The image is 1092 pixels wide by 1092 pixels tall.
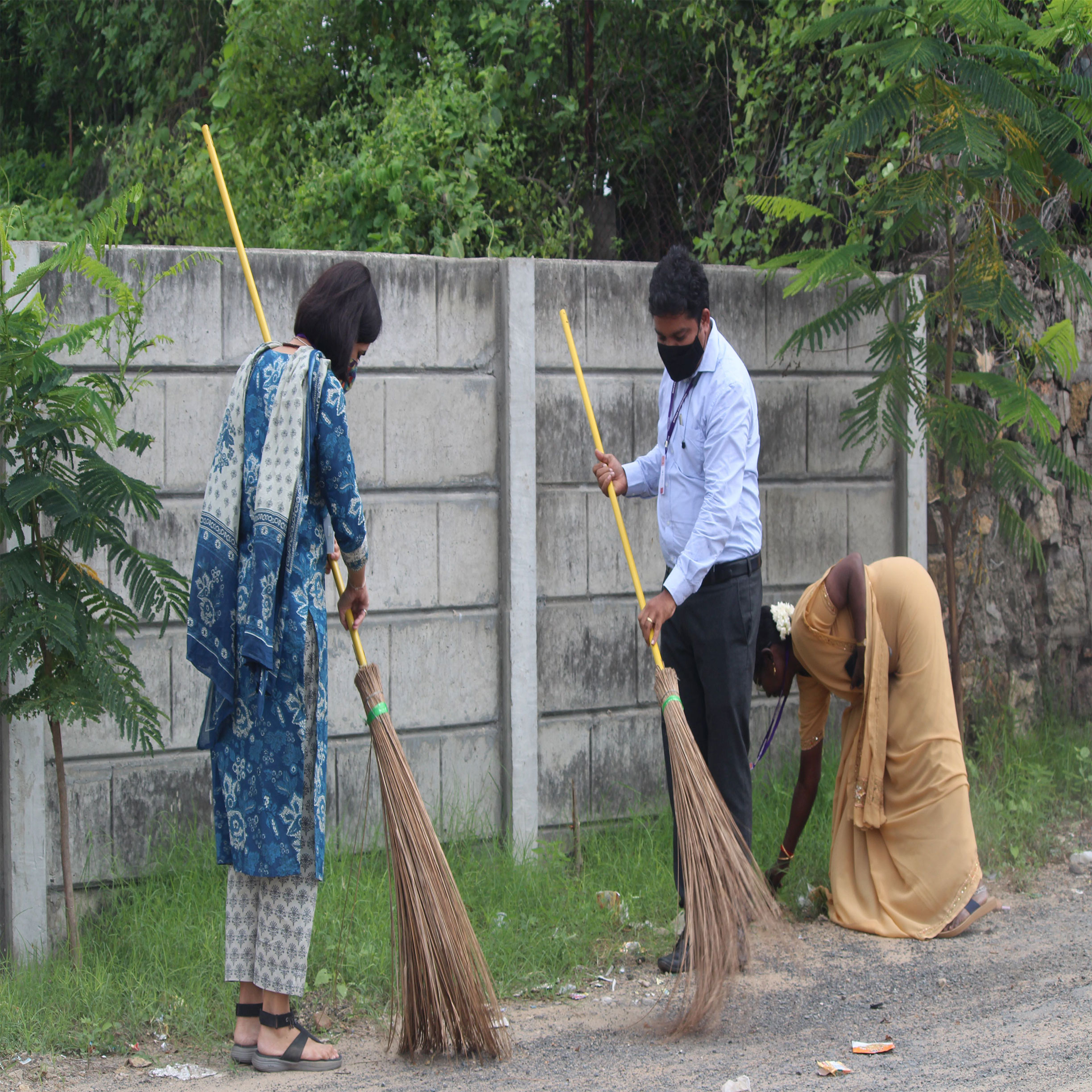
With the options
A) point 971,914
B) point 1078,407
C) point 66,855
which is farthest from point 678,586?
point 1078,407

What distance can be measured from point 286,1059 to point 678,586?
1.68 m

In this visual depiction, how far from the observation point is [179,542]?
4.05m

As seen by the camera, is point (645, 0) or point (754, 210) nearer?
point (754, 210)

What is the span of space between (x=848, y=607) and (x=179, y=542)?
2.22m

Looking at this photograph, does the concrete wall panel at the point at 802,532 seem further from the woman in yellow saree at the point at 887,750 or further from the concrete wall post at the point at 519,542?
the concrete wall post at the point at 519,542

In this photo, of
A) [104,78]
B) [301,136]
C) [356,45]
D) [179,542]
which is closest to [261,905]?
[179,542]

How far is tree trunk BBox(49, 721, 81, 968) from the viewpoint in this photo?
11.7 ft

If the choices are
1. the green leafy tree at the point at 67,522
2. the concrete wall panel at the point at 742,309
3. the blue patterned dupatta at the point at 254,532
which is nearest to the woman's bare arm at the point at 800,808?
the concrete wall panel at the point at 742,309

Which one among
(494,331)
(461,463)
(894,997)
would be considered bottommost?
(894,997)

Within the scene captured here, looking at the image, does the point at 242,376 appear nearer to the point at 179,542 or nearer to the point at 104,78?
the point at 179,542

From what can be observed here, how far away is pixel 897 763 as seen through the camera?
4.29m

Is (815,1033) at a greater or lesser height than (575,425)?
lesser

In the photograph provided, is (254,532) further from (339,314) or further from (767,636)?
(767,636)

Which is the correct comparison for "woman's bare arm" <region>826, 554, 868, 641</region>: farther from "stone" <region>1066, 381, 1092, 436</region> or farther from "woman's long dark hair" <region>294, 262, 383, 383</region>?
"stone" <region>1066, 381, 1092, 436</region>
